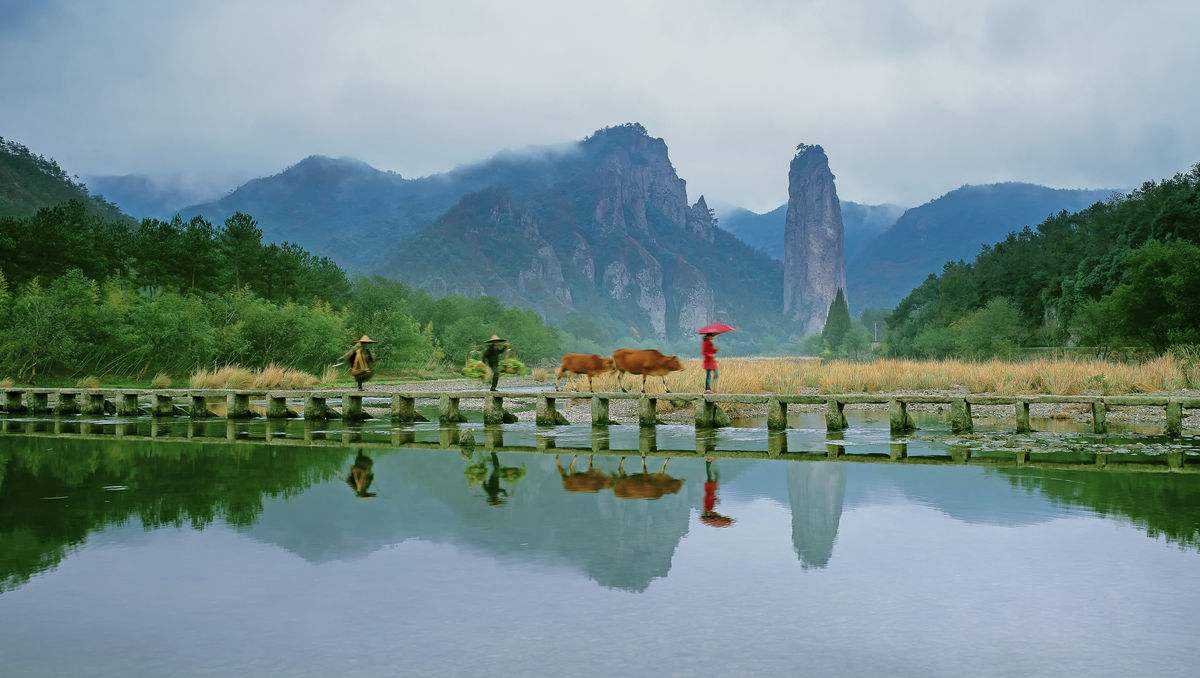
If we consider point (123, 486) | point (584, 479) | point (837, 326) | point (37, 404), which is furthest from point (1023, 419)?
point (837, 326)

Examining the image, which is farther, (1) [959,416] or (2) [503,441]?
(1) [959,416]

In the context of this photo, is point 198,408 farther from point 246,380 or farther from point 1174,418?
point 1174,418

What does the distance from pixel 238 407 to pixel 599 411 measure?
38.9 ft

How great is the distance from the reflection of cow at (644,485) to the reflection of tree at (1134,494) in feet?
16.6

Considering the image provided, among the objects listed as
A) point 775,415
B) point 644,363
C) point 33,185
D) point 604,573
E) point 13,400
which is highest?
point 33,185

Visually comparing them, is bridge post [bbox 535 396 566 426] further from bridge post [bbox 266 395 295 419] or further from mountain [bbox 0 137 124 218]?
mountain [bbox 0 137 124 218]

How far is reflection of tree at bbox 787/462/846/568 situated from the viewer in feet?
31.0

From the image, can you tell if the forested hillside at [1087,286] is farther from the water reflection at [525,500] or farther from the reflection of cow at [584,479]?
the reflection of cow at [584,479]

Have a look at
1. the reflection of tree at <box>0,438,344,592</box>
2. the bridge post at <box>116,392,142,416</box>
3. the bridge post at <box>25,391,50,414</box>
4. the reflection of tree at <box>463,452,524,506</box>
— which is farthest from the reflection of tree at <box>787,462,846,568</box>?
the bridge post at <box>25,391,50,414</box>

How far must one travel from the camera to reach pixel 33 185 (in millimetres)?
112750

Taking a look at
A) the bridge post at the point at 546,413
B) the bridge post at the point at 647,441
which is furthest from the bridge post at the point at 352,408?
the bridge post at the point at 647,441

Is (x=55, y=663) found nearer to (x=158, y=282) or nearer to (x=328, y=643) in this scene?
(x=328, y=643)

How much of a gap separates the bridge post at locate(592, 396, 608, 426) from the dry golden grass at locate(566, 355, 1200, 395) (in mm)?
5011

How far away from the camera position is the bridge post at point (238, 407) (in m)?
27.9
